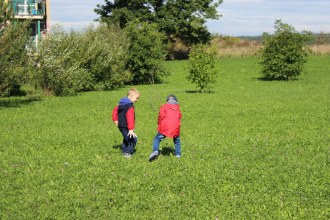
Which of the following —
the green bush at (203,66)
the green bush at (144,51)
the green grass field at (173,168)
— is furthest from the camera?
the green bush at (144,51)

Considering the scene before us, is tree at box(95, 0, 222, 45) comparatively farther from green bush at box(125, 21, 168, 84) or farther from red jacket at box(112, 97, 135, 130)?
red jacket at box(112, 97, 135, 130)

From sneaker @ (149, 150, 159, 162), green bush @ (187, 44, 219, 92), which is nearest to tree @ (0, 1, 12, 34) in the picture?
green bush @ (187, 44, 219, 92)

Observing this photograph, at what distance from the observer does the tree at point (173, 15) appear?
182 feet

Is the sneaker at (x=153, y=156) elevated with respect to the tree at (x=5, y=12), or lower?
lower

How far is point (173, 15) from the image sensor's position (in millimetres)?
56031

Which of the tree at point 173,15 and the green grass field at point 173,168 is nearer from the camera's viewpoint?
the green grass field at point 173,168

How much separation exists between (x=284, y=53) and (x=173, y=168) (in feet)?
90.6

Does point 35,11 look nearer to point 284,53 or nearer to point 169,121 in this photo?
point 284,53

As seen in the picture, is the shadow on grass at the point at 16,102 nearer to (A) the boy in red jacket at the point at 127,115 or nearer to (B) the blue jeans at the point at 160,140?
(A) the boy in red jacket at the point at 127,115

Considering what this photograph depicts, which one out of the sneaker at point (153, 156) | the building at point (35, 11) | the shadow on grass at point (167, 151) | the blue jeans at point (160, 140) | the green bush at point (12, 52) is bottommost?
the shadow on grass at point (167, 151)

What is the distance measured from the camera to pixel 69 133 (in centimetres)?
1307

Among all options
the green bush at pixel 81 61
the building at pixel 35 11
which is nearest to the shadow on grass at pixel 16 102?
the green bush at pixel 81 61

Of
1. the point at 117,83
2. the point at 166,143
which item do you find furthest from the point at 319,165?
the point at 117,83

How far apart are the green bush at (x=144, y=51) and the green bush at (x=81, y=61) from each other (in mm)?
961
